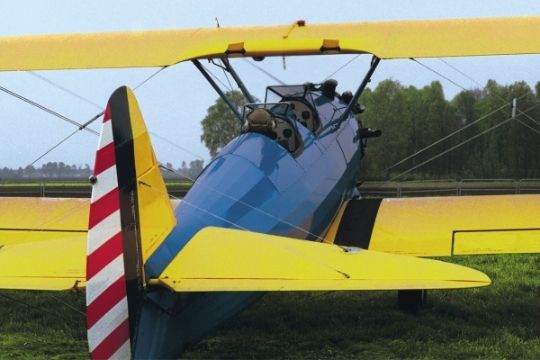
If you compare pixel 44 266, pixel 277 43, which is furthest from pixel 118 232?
pixel 277 43

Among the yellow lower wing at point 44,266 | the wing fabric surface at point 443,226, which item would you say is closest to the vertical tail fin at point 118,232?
the yellow lower wing at point 44,266

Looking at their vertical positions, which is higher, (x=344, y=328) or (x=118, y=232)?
(x=118, y=232)

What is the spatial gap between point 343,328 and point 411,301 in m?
0.86

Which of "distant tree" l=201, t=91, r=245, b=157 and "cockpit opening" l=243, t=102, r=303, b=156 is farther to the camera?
"distant tree" l=201, t=91, r=245, b=157

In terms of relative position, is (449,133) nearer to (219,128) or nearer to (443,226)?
(219,128)

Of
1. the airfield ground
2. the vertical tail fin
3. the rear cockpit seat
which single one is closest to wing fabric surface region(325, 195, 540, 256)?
the airfield ground

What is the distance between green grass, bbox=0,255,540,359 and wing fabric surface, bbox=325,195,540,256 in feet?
2.10

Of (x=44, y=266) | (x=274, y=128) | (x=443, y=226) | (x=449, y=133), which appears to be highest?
(x=449, y=133)

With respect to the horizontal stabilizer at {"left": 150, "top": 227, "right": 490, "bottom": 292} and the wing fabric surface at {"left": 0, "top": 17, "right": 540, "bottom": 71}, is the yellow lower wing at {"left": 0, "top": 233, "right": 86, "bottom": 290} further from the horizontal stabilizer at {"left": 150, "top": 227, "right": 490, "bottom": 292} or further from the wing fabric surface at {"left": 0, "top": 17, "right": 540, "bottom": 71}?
the wing fabric surface at {"left": 0, "top": 17, "right": 540, "bottom": 71}

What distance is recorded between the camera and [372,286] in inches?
114

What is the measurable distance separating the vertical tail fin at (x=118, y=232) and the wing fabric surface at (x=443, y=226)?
10.0 feet

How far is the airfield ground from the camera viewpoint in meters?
4.86

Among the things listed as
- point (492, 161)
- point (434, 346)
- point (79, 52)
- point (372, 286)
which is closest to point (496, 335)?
point (434, 346)

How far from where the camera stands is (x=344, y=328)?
216 inches
